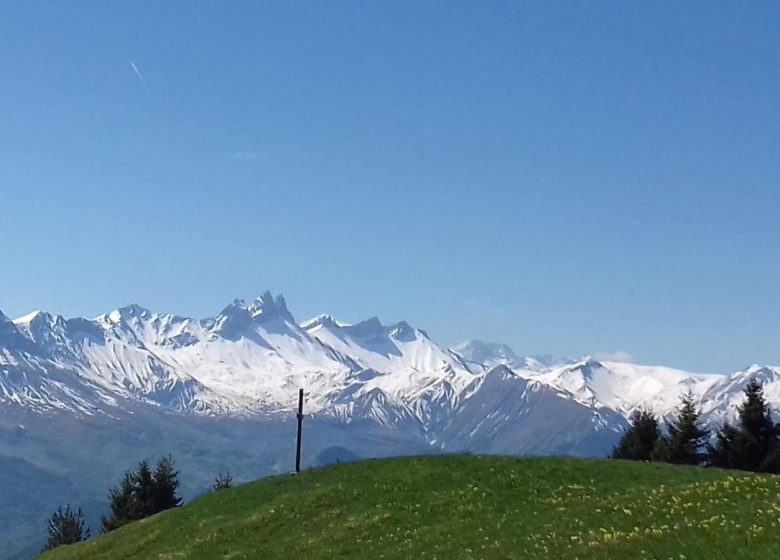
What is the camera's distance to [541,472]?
53.9m

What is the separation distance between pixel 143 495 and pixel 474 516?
74431 mm

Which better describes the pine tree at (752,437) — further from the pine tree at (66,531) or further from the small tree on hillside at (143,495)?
the pine tree at (66,531)

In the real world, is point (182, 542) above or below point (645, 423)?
below

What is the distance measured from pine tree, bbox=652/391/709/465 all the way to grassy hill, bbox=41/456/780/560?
3888cm

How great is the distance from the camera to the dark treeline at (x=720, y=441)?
8850 cm

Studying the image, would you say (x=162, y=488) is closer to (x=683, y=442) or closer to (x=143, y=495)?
(x=143, y=495)

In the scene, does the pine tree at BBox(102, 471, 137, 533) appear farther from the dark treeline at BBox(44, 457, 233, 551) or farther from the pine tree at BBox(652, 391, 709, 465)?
the pine tree at BBox(652, 391, 709, 465)

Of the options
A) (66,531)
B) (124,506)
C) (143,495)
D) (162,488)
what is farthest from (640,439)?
(66,531)

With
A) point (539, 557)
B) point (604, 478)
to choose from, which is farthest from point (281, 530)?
point (539, 557)

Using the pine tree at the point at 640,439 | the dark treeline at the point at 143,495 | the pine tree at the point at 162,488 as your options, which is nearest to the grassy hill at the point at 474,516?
the pine tree at the point at 640,439

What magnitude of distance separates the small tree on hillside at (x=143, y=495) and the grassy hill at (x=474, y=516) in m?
45.1

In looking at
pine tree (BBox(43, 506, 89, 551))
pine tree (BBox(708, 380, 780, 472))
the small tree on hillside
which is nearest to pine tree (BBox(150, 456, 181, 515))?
the small tree on hillside

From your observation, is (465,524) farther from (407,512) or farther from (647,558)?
(647,558)

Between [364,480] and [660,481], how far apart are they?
17644 millimetres
